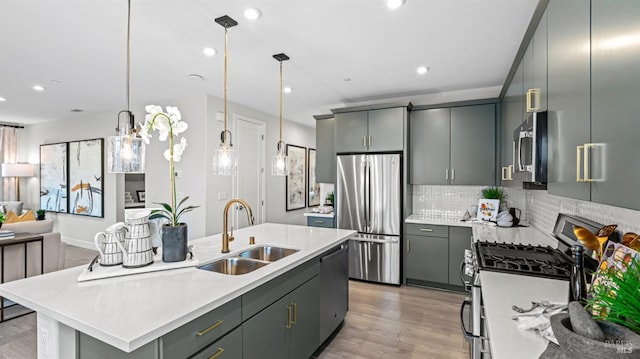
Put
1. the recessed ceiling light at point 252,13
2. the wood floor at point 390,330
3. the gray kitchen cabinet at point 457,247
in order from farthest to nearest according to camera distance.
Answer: the gray kitchen cabinet at point 457,247 < the wood floor at point 390,330 < the recessed ceiling light at point 252,13

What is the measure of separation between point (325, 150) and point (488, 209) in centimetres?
245

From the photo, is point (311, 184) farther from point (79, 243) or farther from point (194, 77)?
point (79, 243)

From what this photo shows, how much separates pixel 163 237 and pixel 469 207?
381 centimetres

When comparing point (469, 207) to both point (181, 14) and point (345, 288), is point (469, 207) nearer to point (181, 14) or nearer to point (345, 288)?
point (345, 288)

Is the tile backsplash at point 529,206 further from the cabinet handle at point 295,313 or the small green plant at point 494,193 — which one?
the cabinet handle at point 295,313

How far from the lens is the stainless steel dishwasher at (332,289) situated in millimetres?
2436

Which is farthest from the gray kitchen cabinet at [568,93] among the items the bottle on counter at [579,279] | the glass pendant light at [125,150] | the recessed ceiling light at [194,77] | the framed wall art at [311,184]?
the framed wall art at [311,184]

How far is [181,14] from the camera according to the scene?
2.29m

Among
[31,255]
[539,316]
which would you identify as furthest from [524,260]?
[31,255]

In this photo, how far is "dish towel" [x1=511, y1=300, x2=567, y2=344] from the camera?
3.62 ft

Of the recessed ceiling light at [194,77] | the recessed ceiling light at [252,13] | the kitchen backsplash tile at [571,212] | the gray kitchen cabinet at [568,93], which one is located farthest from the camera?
the recessed ceiling light at [194,77]

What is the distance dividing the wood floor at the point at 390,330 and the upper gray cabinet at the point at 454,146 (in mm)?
1491

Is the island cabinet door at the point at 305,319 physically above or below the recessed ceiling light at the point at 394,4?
below

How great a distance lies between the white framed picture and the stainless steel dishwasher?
1987mm
